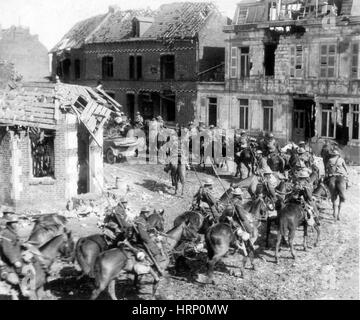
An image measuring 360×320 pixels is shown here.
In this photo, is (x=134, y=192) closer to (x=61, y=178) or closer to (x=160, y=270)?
(x=61, y=178)

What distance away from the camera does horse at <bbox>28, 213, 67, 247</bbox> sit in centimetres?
1218

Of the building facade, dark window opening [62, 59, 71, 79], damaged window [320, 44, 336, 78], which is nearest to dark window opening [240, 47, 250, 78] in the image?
damaged window [320, 44, 336, 78]

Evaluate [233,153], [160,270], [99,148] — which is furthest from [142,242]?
[233,153]

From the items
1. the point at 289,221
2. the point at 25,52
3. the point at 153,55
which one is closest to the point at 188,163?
the point at 289,221

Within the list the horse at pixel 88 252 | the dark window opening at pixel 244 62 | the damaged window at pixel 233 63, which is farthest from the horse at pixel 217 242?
the damaged window at pixel 233 63

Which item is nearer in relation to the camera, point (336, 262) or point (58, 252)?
point (58, 252)

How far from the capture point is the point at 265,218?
1498cm

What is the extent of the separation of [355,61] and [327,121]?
3.52 metres

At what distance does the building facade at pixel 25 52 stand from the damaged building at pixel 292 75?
59.6 feet

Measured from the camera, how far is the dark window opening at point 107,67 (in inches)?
1577

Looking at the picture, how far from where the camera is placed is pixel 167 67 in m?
36.3

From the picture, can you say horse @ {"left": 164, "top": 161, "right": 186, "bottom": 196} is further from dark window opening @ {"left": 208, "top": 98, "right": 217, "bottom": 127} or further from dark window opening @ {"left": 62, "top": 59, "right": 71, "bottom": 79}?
dark window opening @ {"left": 62, "top": 59, "right": 71, "bottom": 79}

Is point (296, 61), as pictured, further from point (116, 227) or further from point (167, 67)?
point (116, 227)
